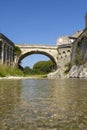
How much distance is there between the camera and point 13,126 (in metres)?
6.78

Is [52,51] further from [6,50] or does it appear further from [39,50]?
[6,50]

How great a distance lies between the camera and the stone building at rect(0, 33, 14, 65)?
8494 centimetres

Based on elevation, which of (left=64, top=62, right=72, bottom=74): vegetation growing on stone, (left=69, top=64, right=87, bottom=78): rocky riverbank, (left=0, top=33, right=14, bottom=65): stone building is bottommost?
(left=69, top=64, right=87, bottom=78): rocky riverbank

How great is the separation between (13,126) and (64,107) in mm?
3216

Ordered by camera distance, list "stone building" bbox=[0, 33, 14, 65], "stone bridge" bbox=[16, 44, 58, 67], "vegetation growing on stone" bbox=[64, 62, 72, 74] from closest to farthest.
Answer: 1. "stone building" bbox=[0, 33, 14, 65]
2. "vegetation growing on stone" bbox=[64, 62, 72, 74]
3. "stone bridge" bbox=[16, 44, 58, 67]

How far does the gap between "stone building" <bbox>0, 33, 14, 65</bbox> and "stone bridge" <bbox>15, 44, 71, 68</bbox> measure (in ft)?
18.3

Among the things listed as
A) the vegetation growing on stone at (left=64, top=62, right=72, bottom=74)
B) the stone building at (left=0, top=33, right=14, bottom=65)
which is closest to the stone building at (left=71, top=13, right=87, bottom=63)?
the vegetation growing on stone at (left=64, top=62, right=72, bottom=74)

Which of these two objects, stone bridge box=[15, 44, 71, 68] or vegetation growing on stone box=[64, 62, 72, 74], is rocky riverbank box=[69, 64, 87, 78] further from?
stone bridge box=[15, 44, 71, 68]

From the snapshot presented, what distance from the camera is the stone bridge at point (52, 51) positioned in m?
104

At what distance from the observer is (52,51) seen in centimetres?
10688

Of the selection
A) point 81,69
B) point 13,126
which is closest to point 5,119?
point 13,126

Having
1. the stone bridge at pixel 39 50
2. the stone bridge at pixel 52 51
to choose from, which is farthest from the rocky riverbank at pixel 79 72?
the stone bridge at pixel 39 50

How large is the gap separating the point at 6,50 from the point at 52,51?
21747mm

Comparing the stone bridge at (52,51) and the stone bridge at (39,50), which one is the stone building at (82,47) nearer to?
the stone bridge at (52,51)
